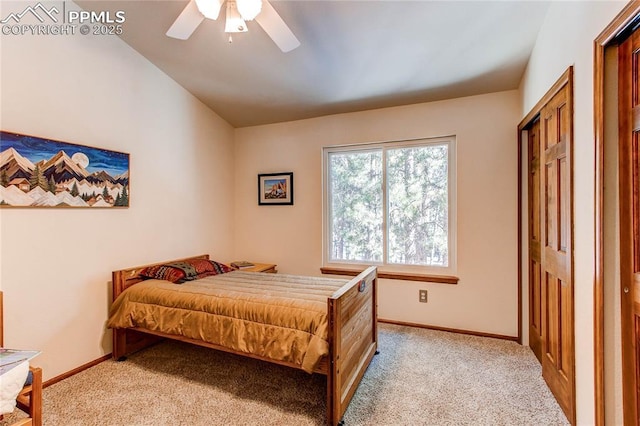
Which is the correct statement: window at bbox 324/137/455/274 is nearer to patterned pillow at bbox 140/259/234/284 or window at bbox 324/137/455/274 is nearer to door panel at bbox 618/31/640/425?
patterned pillow at bbox 140/259/234/284

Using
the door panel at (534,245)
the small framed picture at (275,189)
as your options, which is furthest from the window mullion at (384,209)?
the door panel at (534,245)

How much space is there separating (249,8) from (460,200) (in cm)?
254

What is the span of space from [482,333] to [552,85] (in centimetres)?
228

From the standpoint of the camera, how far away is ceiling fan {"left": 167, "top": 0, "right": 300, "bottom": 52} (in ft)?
5.18

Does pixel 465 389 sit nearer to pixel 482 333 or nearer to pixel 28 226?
pixel 482 333

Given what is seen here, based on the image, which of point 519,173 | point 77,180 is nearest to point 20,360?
point 77,180

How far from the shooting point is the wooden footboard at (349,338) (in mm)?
1754

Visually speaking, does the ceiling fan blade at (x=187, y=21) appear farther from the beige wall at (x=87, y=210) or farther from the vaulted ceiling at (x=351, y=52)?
the beige wall at (x=87, y=210)

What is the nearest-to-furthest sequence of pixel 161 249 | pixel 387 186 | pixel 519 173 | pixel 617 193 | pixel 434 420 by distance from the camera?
pixel 617 193, pixel 434 420, pixel 519 173, pixel 161 249, pixel 387 186

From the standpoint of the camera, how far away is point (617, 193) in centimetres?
138

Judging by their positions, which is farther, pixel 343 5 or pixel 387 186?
pixel 387 186

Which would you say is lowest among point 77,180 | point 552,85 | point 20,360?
point 20,360

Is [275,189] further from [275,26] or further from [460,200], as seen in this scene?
[275,26]

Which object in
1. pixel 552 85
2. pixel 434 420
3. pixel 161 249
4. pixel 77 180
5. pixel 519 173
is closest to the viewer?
pixel 434 420
